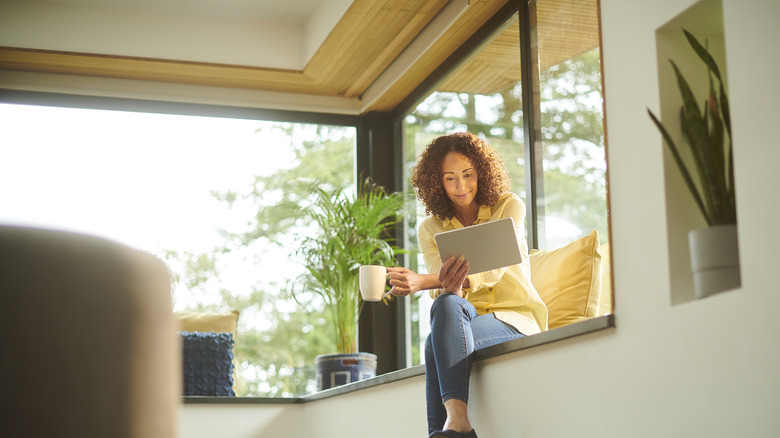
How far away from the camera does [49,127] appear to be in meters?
5.08

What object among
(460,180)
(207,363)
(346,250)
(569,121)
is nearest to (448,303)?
(460,180)

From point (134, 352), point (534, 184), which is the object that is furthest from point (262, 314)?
point (134, 352)

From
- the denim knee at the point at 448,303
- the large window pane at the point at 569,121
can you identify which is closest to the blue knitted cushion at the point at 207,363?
the large window pane at the point at 569,121

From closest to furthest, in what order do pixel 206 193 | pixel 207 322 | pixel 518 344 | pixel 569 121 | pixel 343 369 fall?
pixel 518 344 < pixel 569 121 < pixel 343 369 < pixel 207 322 < pixel 206 193

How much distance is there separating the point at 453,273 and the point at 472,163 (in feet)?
2.12

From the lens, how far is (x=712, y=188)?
1.73 m

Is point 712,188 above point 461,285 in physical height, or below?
above

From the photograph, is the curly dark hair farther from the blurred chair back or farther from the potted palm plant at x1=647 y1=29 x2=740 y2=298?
the blurred chair back

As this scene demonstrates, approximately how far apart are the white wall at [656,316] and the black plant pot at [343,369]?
185 cm

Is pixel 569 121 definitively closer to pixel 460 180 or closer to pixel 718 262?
pixel 460 180

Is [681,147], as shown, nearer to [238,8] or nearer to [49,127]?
[238,8]

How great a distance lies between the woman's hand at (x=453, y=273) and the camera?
8.52 ft

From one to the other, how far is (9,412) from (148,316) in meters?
0.14

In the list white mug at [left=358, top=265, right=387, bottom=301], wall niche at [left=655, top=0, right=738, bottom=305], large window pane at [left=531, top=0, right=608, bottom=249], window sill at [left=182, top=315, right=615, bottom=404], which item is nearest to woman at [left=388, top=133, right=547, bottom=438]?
window sill at [left=182, top=315, right=615, bottom=404]
